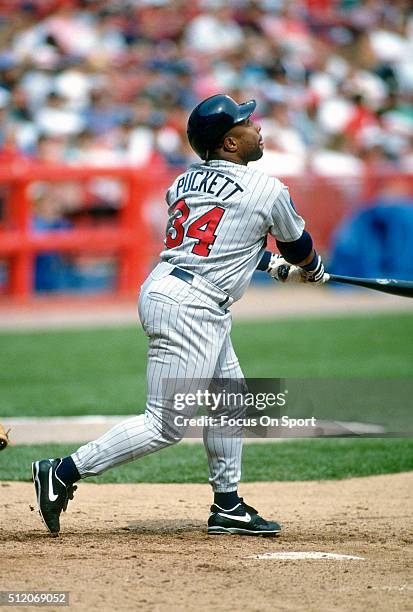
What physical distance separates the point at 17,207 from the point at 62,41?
420cm

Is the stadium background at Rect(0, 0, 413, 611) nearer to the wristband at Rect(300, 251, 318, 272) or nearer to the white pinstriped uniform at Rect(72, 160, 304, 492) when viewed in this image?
the white pinstriped uniform at Rect(72, 160, 304, 492)

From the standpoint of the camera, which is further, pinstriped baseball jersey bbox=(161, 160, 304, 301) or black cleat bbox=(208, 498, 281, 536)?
black cleat bbox=(208, 498, 281, 536)

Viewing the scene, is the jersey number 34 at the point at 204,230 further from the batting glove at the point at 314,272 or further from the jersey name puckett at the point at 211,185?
the batting glove at the point at 314,272

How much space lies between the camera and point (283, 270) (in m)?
4.84

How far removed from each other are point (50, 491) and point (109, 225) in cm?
916

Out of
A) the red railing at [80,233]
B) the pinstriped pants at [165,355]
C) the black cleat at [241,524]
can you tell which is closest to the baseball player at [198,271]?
the pinstriped pants at [165,355]

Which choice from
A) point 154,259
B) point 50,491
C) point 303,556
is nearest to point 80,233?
point 154,259

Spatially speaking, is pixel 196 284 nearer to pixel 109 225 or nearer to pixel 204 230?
pixel 204 230

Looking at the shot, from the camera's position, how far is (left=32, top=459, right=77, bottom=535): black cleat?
14.4 feet

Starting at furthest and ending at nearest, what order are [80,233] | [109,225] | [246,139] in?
[109,225]
[80,233]
[246,139]

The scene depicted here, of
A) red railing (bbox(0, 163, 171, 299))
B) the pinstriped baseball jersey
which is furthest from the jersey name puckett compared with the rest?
red railing (bbox(0, 163, 171, 299))

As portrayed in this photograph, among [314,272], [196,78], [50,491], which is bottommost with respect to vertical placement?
[50,491]

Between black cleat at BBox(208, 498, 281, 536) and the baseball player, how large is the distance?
19.5 inches

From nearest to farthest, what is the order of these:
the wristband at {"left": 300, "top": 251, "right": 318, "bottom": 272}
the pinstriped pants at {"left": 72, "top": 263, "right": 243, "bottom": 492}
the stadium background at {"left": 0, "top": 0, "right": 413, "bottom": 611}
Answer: the stadium background at {"left": 0, "top": 0, "right": 413, "bottom": 611} → the pinstriped pants at {"left": 72, "top": 263, "right": 243, "bottom": 492} → the wristband at {"left": 300, "top": 251, "right": 318, "bottom": 272}
